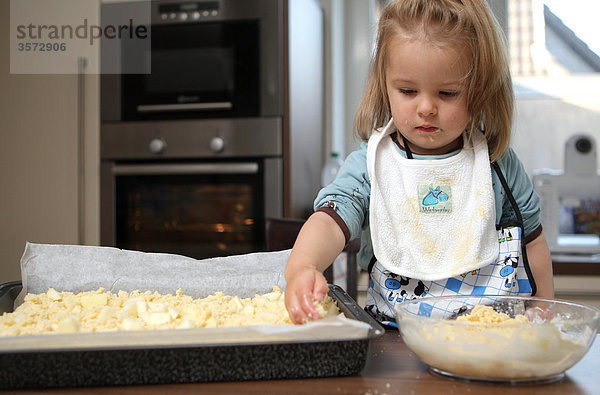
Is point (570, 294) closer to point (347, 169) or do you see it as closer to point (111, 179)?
point (347, 169)

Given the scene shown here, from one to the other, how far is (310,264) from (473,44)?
1.41 ft

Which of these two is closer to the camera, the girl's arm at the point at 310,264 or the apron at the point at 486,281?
the girl's arm at the point at 310,264

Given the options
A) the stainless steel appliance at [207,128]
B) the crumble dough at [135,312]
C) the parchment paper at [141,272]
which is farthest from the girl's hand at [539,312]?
the stainless steel appliance at [207,128]

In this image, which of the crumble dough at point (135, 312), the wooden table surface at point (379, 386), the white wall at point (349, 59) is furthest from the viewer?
the white wall at point (349, 59)

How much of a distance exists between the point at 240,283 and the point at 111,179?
152cm

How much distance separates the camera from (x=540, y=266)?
3.45 ft

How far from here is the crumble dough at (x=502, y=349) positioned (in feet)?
1.93

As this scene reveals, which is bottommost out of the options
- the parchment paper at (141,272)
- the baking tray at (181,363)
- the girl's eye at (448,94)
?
the baking tray at (181,363)

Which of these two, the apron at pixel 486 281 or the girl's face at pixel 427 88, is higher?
the girl's face at pixel 427 88

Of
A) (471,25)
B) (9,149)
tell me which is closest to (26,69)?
(9,149)

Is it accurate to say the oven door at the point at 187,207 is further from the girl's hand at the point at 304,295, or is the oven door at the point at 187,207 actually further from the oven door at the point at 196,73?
the girl's hand at the point at 304,295

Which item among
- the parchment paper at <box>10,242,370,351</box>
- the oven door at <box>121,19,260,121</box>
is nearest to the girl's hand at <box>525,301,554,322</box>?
the parchment paper at <box>10,242,370,351</box>

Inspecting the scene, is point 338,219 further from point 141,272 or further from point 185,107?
point 185,107

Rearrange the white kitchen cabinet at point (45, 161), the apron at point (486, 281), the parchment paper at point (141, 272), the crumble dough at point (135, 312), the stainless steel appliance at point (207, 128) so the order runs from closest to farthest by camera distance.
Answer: the crumble dough at point (135, 312) < the parchment paper at point (141, 272) < the apron at point (486, 281) < the stainless steel appliance at point (207, 128) < the white kitchen cabinet at point (45, 161)
